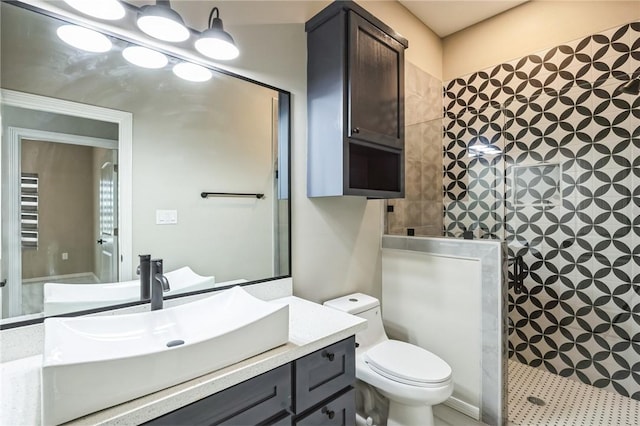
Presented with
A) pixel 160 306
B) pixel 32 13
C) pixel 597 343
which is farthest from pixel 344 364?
pixel 597 343

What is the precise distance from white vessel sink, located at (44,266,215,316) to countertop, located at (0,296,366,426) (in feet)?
0.55

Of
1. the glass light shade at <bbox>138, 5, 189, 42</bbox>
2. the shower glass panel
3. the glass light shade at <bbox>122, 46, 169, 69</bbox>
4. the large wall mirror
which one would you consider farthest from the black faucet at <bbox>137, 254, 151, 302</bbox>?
the shower glass panel

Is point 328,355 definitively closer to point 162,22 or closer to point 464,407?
point 464,407

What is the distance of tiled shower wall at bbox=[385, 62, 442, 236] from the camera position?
2.43m

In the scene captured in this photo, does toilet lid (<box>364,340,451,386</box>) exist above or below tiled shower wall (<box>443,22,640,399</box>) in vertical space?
below

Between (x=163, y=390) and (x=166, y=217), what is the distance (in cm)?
76

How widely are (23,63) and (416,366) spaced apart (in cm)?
208

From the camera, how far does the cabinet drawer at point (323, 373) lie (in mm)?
1073

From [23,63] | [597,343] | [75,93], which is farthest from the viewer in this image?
[597,343]

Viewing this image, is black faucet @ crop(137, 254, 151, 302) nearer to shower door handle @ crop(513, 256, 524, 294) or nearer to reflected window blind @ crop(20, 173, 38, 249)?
reflected window blind @ crop(20, 173, 38, 249)

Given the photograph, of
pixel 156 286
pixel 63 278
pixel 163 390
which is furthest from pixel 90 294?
pixel 163 390

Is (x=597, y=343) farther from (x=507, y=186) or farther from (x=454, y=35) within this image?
(x=454, y=35)

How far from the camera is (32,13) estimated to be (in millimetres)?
1041

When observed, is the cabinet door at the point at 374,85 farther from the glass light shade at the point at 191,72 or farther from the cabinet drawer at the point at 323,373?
the cabinet drawer at the point at 323,373
